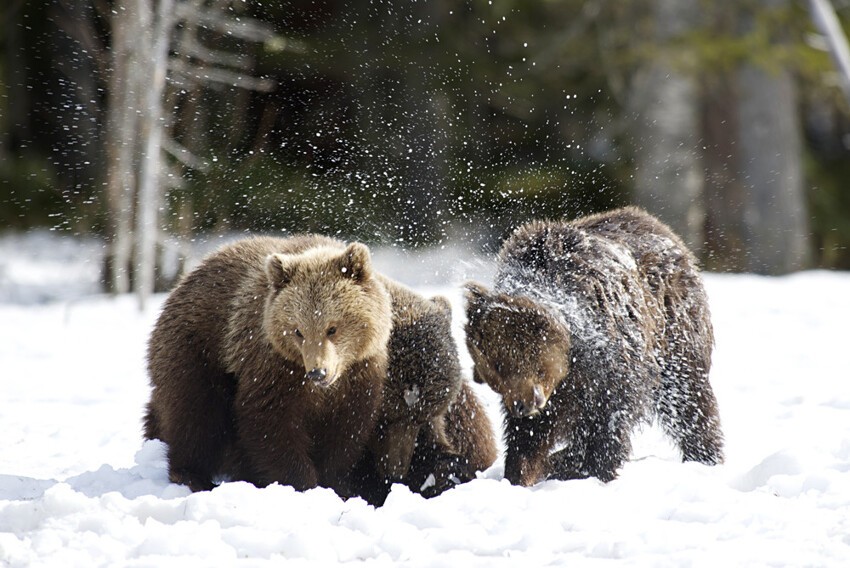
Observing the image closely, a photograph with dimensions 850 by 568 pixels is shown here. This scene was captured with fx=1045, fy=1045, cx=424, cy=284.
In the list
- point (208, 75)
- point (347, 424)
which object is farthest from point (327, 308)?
point (208, 75)

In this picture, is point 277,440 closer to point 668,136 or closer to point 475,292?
point 475,292

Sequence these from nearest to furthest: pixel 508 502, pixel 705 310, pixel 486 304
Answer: pixel 508 502
pixel 486 304
pixel 705 310

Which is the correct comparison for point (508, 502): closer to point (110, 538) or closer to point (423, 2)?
point (110, 538)

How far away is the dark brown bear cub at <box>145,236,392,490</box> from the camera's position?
5.30 metres

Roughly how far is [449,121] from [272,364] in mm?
11712

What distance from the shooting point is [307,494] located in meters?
4.84

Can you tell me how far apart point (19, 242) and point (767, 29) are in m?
13.1

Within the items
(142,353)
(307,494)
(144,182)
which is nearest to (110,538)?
(307,494)

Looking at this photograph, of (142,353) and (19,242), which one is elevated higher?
(142,353)

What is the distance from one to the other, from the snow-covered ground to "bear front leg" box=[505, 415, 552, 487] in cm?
31

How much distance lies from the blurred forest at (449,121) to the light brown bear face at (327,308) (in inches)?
340

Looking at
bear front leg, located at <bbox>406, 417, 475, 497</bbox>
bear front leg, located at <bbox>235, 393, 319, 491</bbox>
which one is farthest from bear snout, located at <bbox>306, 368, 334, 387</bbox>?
bear front leg, located at <bbox>406, 417, 475, 497</bbox>

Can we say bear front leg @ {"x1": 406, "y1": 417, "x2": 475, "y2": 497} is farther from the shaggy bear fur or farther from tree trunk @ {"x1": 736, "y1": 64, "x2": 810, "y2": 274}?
tree trunk @ {"x1": 736, "y1": 64, "x2": 810, "y2": 274}

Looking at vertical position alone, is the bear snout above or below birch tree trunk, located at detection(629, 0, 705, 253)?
above
